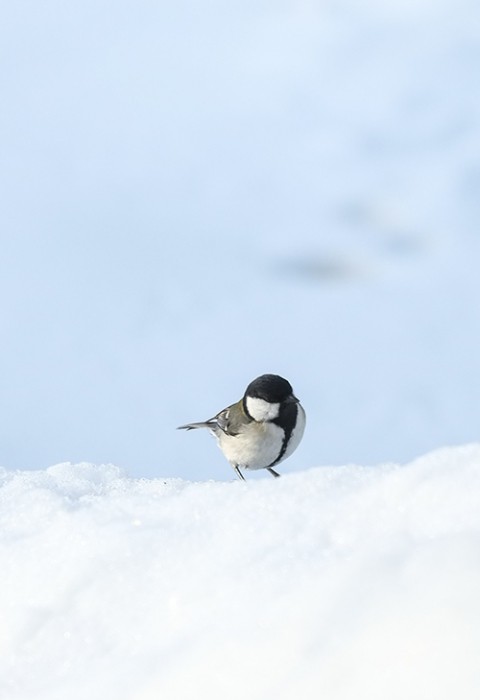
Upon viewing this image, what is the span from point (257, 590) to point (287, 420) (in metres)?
3.59

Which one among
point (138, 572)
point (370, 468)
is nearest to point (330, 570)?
point (138, 572)

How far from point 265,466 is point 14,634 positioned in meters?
3.61

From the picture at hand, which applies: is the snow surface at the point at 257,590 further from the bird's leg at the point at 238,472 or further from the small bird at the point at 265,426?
the bird's leg at the point at 238,472

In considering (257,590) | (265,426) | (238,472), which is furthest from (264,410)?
(257,590)

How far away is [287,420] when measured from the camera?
6152 millimetres

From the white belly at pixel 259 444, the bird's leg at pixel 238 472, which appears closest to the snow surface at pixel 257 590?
the white belly at pixel 259 444

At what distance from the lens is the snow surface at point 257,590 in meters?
2.22

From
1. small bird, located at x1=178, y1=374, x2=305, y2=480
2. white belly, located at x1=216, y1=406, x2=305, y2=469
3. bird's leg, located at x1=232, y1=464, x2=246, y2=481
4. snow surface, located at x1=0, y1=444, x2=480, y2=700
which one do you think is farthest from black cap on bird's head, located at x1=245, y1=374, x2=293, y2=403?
snow surface, located at x1=0, y1=444, x2=480, y2=700

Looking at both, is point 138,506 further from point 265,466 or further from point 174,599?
point 265,466

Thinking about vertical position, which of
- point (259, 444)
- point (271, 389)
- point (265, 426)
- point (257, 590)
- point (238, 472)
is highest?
point (257, 590)

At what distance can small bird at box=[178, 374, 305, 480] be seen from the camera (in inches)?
241

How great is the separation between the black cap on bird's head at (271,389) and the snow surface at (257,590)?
2.77 meters

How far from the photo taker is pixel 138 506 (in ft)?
10.6

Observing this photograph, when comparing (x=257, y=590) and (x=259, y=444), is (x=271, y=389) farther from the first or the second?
(x=257, y=590)
